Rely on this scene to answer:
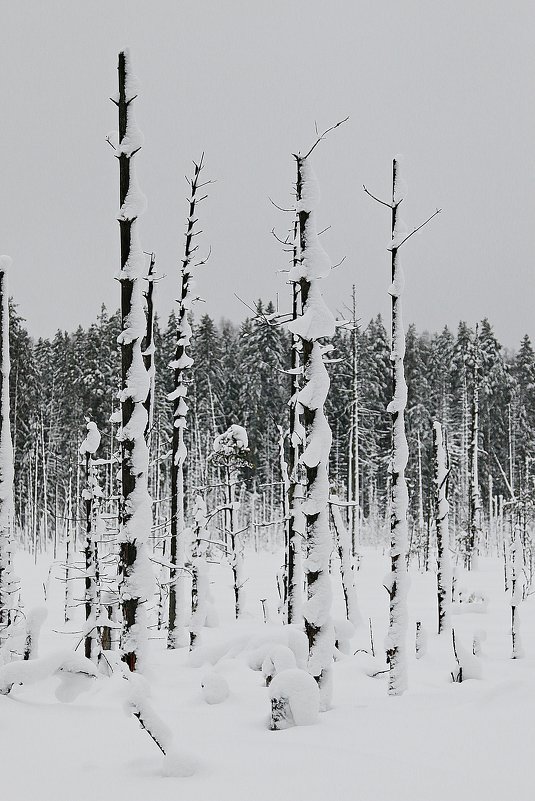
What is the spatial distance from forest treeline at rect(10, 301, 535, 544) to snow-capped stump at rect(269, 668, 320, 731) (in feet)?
102

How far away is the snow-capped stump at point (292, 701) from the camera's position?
5.36 m

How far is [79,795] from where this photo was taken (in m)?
3.76

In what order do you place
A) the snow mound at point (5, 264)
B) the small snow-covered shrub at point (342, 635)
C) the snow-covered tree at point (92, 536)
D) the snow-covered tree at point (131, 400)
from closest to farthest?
1. the snow-covered tree at point (131, 400)
2. the small snow-covered shrub at point (342, 635)
3. the snow-covered tree at point (92, 536)
4. the snow mound at point (5, 264)

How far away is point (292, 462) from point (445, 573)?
436cm

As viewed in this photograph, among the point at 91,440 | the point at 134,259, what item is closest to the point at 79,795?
the point at 134,259

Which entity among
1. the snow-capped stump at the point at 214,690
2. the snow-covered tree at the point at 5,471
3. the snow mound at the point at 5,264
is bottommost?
the snow-capped stump at the point at 214,690

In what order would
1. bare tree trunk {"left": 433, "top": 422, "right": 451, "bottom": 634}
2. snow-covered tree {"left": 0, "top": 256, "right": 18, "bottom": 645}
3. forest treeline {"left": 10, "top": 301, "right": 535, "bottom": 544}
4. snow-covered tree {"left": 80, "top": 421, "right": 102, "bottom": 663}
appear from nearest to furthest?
1. snow-covered tree {"left": 0, "top": 256, "right": 18, "bottom": 645}
2. snow-covered tree {"left": 80, "top": 421, "right": 102, "bottom": 663}
3. bare tree trunk {"left": 433, "top": 422, "right": 451, "bottom": 634}
4. forest treeline {"left": 10, "top": 301, "right": 535, "bottom": 544}

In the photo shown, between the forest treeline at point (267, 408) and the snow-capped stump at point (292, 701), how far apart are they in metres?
31.1

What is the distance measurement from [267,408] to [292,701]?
37.4 m

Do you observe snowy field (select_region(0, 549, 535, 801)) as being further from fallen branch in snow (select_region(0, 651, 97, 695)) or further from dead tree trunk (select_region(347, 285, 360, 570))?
dead tree trunk (select_region(347, 285, 360, 570))

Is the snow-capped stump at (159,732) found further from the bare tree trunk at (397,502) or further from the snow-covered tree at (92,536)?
the snow-covered tree at (92,536)

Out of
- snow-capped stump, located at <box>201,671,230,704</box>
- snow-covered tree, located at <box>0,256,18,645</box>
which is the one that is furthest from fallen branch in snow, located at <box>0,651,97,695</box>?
snow-covered tree, located at <box>0,256,18,645</box>

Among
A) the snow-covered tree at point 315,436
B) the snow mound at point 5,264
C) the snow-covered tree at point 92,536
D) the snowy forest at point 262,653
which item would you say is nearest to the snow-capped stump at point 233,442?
the snowy forest at point 262,653

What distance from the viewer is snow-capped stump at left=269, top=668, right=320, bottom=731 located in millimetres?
5355
